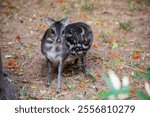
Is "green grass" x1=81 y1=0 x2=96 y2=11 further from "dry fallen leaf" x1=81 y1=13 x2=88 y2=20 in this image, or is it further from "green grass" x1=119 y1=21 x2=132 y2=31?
"green grass" x1=119 y1=21 x2=132 y2=31

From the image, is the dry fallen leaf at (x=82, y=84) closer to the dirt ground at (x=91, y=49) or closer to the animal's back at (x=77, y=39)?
the dirt ground at (x=91, y=49)

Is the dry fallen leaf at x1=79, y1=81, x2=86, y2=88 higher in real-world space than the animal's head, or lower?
lower

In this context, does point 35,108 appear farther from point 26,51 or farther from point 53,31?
point 26,51

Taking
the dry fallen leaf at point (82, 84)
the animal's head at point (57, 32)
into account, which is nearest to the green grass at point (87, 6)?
the animal's head at point (57, 32)

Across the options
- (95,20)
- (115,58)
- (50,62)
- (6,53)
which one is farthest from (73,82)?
(95,20)

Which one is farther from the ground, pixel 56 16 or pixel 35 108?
pixel 56 16

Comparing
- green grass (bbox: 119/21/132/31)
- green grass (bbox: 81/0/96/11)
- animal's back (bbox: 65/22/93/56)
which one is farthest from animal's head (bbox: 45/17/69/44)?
green grass (bbox: 81/0/96/11)
